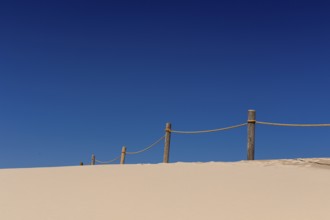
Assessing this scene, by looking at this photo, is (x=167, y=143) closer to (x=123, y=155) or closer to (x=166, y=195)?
(x=123, y=155)

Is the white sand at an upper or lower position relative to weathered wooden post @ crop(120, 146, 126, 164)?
lower

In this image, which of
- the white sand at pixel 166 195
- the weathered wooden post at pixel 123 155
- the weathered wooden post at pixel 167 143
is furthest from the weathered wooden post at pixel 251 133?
the weathered wooden post at pixel 123 155

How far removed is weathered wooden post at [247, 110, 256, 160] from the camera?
24.4 ft

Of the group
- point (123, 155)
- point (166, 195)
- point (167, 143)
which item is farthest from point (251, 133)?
point (123, 155)

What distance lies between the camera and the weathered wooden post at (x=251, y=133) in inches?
292

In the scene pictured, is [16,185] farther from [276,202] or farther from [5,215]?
[276,202]

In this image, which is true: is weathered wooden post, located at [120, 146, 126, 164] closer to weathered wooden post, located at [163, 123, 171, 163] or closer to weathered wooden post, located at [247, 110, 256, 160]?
weathered wooden post, located at [163, 123, 171, 163]

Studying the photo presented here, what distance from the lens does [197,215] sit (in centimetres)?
226

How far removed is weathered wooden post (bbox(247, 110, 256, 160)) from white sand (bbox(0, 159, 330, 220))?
3.41m

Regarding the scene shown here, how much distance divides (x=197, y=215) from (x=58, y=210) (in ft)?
2.87

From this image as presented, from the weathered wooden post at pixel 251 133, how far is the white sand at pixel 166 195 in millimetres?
3412

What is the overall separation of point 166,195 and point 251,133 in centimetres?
505

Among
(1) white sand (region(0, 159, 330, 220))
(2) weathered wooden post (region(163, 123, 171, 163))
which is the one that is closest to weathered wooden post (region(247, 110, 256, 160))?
(2) weathered wooden post (region(163, 123, 171, 163))

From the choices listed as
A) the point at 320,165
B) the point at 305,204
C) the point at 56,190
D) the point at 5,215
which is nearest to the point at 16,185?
the point at 56,190
